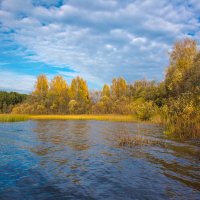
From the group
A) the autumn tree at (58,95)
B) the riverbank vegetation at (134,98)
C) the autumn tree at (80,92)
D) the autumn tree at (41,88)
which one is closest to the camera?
the riverbank vegetation at (134,98)

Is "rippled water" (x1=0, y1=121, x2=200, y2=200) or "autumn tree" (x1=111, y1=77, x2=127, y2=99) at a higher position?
"autumn tree" (x1=111, y1=77, x2=127, y2=99)

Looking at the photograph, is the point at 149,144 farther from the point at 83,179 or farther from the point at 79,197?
the point at 79,197

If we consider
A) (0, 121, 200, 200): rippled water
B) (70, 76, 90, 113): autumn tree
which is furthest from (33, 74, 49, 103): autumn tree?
(0, 121, 200, 200): rippled water

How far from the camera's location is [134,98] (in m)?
64.6

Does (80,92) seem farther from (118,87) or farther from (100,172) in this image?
(100,172)

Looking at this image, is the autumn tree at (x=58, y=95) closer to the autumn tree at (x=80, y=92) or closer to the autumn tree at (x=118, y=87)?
the autumn tree at (x=80, y=92)

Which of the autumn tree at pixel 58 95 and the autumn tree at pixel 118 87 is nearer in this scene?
the autumn tree at pixel 58 95

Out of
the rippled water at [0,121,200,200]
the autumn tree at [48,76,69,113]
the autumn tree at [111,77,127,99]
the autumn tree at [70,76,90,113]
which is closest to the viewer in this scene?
the rippled water at [0,121,200,200]

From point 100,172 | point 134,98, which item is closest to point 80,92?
point 134,98

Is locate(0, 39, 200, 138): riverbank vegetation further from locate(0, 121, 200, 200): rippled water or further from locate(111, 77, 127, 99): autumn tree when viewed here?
locate(0, 121, 200, 200): rippled water

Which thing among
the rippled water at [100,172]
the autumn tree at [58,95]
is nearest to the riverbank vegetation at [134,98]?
the autumn tree at [58,95]

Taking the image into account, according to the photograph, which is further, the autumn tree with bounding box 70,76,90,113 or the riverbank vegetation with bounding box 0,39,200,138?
the autumn tree with bounding box 70,76,90,113

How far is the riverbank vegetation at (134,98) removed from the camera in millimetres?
23297

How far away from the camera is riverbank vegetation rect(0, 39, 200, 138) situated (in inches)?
917
